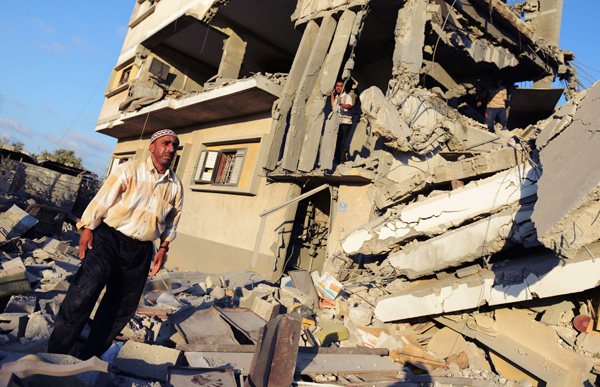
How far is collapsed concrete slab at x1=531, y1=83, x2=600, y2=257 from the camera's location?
268 centimetres

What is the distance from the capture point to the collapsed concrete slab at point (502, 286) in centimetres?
358

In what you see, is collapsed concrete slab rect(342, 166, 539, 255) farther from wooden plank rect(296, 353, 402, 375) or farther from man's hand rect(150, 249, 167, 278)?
man's hand rect(150, 249, 167, 278)

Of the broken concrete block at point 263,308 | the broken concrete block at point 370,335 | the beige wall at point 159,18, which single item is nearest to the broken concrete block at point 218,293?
the broken concrete block at point 263,308

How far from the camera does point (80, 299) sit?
2.43 m

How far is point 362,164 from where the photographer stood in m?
6.77

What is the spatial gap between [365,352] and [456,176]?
111 inches

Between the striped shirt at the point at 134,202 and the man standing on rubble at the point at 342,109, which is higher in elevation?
the man standing on rubble at the point at 342,109

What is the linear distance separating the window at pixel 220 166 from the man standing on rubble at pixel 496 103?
6717 mm

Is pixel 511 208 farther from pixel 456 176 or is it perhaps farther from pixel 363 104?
pixel 363 104

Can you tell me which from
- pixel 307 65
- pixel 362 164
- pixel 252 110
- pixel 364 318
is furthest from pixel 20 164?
pixel 364 318

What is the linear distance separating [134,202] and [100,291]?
67 centimetres

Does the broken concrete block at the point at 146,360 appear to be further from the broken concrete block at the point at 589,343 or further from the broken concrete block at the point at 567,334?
the broken concrete block at the point at 589,343

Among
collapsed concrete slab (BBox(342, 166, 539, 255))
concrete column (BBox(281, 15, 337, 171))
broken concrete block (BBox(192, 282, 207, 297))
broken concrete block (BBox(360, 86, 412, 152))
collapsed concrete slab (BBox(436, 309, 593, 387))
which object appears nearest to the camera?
collapsed concrete slab (BBox(436, 309, 593, 387))

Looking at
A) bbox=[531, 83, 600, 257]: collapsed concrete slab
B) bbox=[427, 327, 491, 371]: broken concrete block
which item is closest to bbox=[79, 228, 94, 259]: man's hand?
bbox=[531, 83, 600, 257]: collapsed concrete slab
